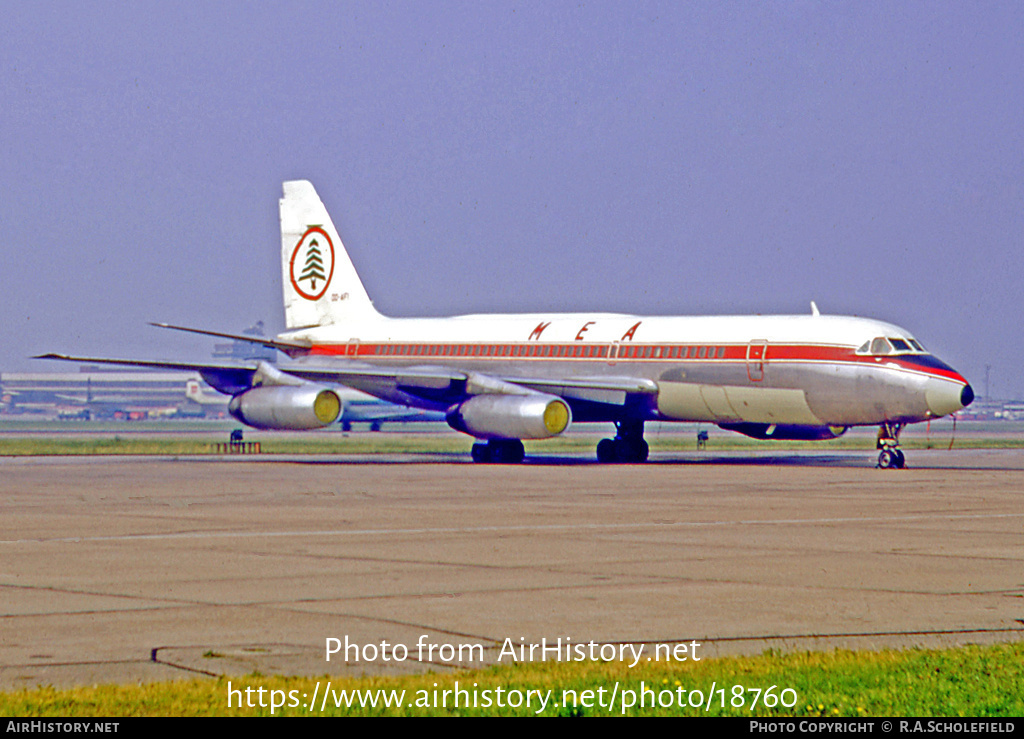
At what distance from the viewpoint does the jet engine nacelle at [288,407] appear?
3641 cm

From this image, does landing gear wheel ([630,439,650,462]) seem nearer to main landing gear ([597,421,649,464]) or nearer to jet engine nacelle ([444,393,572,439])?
main landing gear ([597,421,649,464])

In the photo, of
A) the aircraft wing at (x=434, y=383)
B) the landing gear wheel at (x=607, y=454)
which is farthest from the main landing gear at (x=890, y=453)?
the landing gear wheel at (x=607, y=454)

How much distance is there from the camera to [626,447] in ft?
127

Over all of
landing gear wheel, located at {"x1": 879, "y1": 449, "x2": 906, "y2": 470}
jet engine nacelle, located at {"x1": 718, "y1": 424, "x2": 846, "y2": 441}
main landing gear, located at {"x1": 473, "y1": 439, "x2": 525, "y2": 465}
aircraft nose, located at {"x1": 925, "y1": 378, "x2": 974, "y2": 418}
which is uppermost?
aircraft nose, located at {"x1": 925, "y1": 378, "x2": 974, "y2": 418}

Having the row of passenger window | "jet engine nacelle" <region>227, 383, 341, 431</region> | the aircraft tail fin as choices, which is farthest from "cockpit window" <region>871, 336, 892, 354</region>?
the aircraft tail fin

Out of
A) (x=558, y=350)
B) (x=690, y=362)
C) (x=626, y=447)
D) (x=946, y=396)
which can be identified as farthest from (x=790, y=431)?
(x=558, y=350)

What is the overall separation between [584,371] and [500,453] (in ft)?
10.6

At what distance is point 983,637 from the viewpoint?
9422 mm

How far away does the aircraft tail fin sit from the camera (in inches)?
1705

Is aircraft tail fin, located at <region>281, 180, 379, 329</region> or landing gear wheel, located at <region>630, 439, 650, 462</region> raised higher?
aircraft tail fin, located at <region>281, 180, 379, 329</region>

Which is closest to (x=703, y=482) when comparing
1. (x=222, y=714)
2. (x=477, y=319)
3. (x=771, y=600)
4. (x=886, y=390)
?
(x=886, y=390)

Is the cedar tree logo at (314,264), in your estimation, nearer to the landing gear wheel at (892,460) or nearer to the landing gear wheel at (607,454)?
the landing gear wheel at (607,454)

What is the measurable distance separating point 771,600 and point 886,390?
22022 millimetres

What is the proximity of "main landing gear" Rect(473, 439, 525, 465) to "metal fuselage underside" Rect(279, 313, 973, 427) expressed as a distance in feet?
5.58
